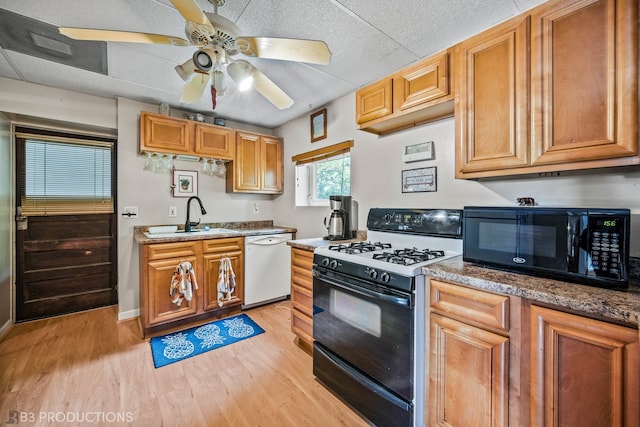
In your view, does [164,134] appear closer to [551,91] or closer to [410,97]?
[410,97]

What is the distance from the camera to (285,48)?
1461 mm

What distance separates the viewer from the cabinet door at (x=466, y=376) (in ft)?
3.59

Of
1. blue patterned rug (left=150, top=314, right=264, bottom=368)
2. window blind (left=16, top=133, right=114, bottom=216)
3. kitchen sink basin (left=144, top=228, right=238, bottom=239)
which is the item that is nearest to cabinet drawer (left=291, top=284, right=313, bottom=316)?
blue patterned rug (left=150, top=314, right=264, bottom=368)

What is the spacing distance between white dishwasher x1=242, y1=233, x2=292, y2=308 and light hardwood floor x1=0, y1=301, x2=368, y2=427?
0.65 m

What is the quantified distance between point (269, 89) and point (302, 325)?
187cm

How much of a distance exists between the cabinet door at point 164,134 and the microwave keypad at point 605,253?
3270 mm

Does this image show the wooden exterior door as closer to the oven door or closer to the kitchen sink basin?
the kitchen sink basin

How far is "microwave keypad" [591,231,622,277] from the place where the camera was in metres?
0.97

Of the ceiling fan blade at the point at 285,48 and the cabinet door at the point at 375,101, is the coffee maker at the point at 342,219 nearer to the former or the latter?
the cabinet door at the point at 375,101

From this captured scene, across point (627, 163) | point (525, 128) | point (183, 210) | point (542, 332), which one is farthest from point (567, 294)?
point (183, 210)

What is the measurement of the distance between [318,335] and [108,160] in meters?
3.12

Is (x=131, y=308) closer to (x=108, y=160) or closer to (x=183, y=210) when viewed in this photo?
(x=183, y=210)

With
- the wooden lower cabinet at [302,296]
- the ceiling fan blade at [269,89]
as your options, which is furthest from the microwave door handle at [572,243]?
the ceiling fan blade at [269,89]

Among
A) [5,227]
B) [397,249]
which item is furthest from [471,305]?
[5,227]
